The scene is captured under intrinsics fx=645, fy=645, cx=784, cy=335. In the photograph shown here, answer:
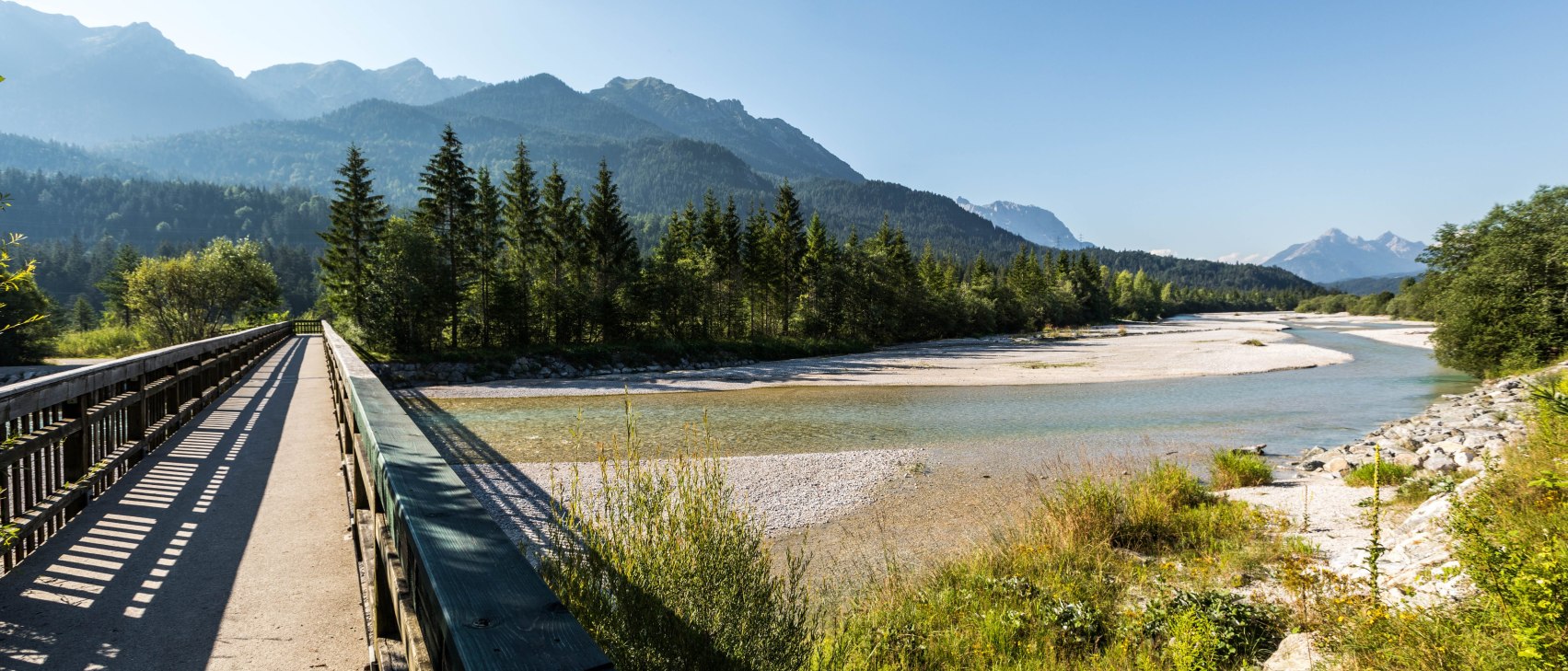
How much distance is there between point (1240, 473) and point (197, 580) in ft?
45.2

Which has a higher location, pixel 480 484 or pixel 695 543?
pixel 695 543

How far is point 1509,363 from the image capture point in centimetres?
2231

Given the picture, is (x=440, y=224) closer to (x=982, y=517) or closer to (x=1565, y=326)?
(x=982, y=517)

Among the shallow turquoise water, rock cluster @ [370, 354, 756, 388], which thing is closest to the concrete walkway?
the shallow turquoise water

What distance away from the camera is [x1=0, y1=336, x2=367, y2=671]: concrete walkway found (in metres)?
2.98

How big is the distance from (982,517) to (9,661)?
9792 mm

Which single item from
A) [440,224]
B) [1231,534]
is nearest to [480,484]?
[1231,534]

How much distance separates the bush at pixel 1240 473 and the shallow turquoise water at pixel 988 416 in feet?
9.29

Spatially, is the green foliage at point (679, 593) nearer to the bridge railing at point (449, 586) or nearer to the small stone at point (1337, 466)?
the bridge railing at point (449, 586)

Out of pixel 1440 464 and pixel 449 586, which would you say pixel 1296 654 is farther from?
pixel 1440 464

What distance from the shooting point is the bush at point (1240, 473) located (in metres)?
11.2

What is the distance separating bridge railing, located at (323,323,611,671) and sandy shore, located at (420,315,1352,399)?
22.0 metres

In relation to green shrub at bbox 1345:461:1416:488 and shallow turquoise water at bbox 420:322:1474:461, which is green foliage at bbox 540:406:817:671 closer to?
shallow turquoise water at bbox 420:322:1474:461

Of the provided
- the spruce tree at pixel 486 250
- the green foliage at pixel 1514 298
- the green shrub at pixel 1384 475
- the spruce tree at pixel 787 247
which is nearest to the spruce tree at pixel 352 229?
the spruce tree at pixel 486 250
